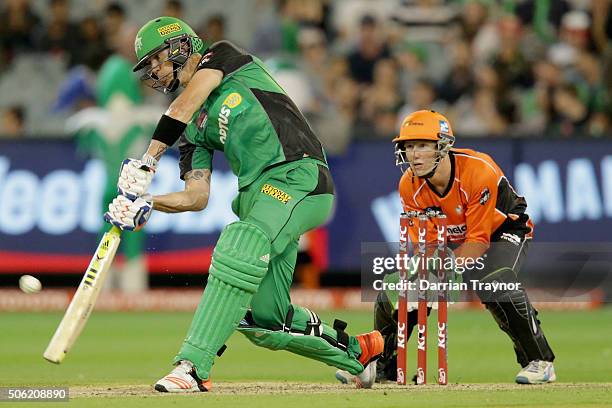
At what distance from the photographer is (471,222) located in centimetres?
789

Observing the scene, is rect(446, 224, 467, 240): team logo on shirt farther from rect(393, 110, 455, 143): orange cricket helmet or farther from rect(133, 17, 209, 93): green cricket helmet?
rect(133, 17, 209, 93): green cricket helmet

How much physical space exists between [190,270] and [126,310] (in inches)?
31.1

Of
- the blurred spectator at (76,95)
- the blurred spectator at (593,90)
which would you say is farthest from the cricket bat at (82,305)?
the blurred spectator at (593,90)

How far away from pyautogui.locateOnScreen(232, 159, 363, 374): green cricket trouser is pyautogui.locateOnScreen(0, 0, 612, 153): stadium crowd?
651 centimetres

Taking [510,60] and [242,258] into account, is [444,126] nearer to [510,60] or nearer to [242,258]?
[242,258]

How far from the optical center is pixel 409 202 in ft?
26.4

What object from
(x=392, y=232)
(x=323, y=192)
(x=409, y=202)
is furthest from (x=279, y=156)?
(x=392, y=232)

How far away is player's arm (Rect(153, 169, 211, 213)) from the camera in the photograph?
24.0 feet

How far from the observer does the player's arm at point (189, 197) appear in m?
7.30

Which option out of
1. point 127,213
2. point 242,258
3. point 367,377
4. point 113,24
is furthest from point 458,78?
point 127,213

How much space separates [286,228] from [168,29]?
1273 mm

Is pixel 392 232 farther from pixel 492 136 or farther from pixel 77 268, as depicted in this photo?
pixel 77 268

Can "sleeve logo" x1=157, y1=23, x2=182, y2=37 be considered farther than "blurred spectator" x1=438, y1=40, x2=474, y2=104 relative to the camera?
No

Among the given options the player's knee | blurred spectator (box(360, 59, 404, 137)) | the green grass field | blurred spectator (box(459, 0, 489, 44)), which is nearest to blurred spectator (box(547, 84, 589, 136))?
blurred spectator (box(459, 0, 489, 44))
